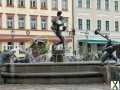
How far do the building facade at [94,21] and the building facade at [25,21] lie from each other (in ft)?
4.96

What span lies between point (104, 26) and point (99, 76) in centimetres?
4663

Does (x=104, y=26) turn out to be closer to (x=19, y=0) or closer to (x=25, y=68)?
(x=19, y=0)

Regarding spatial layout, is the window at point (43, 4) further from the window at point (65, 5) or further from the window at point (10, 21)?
the window at point (10, 21)

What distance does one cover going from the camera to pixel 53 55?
73.0ft

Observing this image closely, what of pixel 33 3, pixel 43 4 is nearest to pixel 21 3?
pixel 33 3

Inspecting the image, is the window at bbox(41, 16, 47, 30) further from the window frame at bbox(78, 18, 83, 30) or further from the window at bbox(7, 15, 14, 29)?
the window frame at bbox(78, 18, 83, 30)

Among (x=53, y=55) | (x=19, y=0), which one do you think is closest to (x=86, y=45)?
(x=19, y=0)

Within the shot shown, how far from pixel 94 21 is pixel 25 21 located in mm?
10127

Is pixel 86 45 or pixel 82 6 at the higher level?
pixel 82 6

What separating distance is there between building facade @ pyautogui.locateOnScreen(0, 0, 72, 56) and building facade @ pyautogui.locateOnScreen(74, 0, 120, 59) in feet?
4.96

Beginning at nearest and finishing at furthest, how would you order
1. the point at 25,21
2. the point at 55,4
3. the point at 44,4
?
the point at 25,21
the point at 44,4
the point at 55,4

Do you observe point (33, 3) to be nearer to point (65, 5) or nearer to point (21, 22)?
point (21, 22)

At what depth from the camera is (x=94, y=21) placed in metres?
65.1

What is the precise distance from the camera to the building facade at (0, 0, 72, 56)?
56.7 metres
